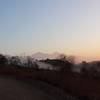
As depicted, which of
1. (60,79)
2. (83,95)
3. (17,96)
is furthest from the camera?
(60,79)

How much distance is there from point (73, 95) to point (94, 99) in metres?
1.31

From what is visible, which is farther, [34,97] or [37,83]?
[37,83]

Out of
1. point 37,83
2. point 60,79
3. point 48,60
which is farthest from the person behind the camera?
point 48,60

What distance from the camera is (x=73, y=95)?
705 inches

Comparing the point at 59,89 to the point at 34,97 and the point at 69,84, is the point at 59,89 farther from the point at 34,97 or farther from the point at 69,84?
the point at 34,97

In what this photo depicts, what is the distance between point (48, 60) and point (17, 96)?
103 feet

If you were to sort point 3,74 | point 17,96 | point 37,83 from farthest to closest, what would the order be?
point 3,74 → point 37,83 → point 17,96

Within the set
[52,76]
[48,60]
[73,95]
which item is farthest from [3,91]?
[48,60]

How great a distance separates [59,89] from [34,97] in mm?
3130

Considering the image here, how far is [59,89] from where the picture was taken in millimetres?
18609

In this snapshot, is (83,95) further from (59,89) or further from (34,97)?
(34,97)

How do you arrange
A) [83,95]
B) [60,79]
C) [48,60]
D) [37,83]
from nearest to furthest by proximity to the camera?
[83,95] → [37,83] → [60,79] → [48,60]

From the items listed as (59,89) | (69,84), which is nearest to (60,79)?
(69,84)

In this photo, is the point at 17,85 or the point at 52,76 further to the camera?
the point at 52,76
